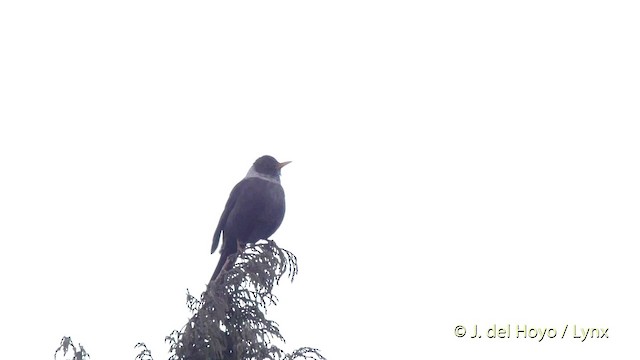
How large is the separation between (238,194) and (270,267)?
5.94 feet

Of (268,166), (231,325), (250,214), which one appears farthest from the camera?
(268,166)

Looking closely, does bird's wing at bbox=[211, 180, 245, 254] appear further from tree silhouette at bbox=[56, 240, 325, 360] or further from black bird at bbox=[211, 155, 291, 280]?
tree silhouette at bbox=[56, 240, 325, 360]

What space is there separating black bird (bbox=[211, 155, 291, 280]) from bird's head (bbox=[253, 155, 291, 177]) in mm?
118

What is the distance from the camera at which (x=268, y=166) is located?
6.39m

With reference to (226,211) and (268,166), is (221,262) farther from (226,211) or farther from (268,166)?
(268,166)

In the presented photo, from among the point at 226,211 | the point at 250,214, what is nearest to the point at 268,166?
the point at 226,211

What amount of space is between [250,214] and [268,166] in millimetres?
617

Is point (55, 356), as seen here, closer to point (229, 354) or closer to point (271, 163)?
point (229, 354)

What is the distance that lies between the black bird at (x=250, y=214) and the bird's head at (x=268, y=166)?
0.12 m

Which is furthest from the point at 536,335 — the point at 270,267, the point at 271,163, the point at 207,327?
the point at 207,327

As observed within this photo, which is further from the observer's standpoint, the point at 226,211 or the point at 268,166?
the point at 268,166

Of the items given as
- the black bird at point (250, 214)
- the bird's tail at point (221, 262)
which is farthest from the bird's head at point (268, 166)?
the bird's tail at point (221, 262)

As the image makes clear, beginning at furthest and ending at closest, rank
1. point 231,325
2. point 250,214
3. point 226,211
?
1. point 226,211
2. point 250,214
3. point 231,325

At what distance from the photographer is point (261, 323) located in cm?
399
